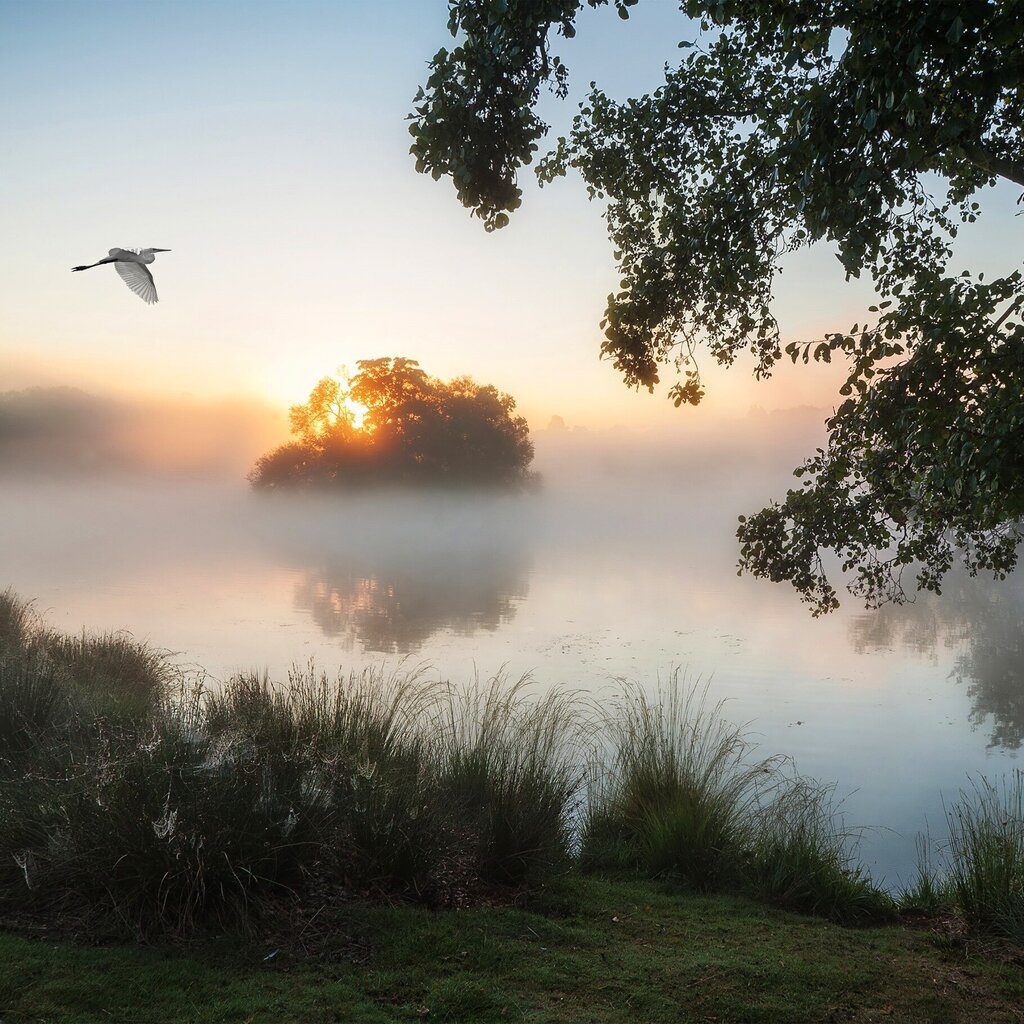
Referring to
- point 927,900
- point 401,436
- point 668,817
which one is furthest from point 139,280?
point 401,436

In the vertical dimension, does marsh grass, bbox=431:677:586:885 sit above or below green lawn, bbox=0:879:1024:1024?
above

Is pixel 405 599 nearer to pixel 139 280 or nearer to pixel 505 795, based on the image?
pixel 139 280

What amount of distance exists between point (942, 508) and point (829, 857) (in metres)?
2.61

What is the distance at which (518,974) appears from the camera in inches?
162

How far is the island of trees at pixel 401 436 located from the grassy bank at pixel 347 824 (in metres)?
50.5

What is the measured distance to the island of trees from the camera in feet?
189

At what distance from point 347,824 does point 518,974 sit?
53.1 inches

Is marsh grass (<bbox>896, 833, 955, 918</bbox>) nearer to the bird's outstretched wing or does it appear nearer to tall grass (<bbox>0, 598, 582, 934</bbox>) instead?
tall grass (<bbox>0, 598, 582, 934</bbox>)

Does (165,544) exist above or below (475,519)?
below

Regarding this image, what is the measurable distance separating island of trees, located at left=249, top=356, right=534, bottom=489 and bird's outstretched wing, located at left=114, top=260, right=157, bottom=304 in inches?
2019

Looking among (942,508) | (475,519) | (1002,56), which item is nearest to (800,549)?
(942,508)

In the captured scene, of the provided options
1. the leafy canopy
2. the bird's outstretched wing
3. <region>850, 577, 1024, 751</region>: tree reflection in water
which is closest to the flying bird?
the bird's outstretched wing

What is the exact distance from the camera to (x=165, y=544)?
5575 cm

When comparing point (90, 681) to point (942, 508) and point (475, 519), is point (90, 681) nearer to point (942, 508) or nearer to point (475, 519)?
point (942, 508)
